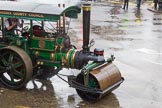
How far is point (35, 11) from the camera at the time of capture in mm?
8500

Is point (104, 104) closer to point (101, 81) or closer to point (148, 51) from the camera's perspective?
point (101, 81)

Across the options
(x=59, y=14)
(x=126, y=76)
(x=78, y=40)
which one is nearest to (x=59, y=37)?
(x=59, y=14)

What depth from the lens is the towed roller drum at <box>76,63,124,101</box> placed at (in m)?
8.00

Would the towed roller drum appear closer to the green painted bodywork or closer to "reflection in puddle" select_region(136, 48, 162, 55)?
the green painted bodywork

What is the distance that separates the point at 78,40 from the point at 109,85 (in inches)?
277

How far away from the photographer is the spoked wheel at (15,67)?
8586 mm

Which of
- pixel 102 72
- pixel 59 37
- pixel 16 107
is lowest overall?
pixel 16 107

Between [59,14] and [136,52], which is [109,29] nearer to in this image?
[136,52]

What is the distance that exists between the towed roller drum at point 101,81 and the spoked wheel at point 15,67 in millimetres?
1095

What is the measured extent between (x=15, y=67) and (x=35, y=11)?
1.27m

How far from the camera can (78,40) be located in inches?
597

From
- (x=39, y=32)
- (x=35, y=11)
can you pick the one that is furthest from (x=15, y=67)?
(x=35, y=11)

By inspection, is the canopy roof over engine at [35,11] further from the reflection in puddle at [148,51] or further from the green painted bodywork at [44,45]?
the reflection in puddle at [148,51]

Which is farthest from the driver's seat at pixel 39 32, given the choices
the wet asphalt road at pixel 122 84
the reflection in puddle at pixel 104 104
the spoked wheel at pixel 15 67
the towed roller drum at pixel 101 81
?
the reflection in puddle at pixel 104 104
